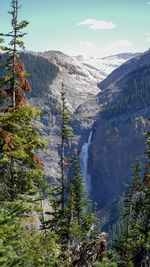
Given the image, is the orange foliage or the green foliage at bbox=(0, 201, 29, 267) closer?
the green foliage at bbox=(0, 201, 29, 267)

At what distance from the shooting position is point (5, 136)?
47.4ft

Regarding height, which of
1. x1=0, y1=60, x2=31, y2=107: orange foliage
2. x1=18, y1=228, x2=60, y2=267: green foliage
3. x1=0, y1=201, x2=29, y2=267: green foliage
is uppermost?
x1=0, y1=60, x2=31, y2=107: orange foliage

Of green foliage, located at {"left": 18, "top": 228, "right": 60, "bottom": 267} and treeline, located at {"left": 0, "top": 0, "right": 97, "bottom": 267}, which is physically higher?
treeline, located at {"left": 0, "top": 0, "right": 97, "bottom": 267}

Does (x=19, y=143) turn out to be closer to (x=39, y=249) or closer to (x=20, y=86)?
(x=39, y=249)

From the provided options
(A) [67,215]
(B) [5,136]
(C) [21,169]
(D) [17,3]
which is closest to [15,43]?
(D) [17,3]

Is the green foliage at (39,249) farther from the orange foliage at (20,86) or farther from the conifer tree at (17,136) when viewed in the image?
the orange foliage at (20,86)

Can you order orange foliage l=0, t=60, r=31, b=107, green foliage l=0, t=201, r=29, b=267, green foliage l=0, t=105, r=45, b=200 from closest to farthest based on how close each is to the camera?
green foliage l=0, t=201, r=29, b=267, green foliage l=0, t=105, r=45, b=200, orange foliage l=0, t=60, r=31, b=107

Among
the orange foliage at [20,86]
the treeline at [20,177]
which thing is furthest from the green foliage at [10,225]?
the orange foliage at [20,86]

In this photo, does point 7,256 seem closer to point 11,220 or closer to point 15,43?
point 11,220

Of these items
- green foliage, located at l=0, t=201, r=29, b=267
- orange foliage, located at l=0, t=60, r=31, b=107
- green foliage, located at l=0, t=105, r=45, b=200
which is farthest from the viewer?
orange foliage, located at l=0, t=60, r=31, b=107

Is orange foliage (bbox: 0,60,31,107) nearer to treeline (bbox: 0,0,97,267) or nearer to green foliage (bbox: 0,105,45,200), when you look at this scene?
treeline (bbox: 0,0,97,267)

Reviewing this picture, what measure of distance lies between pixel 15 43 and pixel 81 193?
106ft

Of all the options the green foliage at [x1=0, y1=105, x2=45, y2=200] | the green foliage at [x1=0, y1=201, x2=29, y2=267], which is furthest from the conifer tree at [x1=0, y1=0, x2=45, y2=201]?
the green foliage at [x1=0, y1=201, x2=29, y2=267]

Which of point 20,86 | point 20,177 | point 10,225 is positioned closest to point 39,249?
point 20,177
